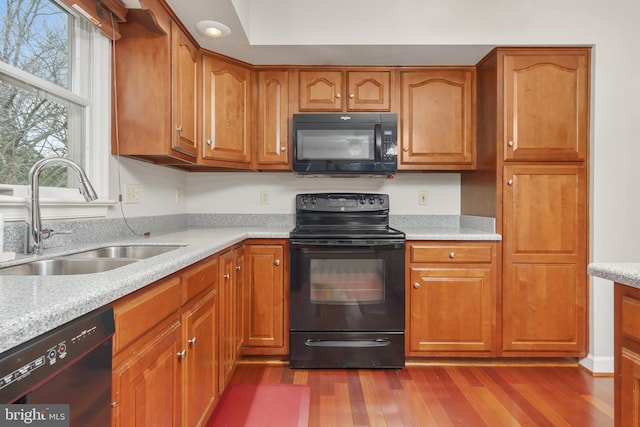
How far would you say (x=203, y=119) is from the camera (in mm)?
2146

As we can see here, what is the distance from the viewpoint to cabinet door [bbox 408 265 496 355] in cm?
214

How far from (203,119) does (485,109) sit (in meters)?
1.88

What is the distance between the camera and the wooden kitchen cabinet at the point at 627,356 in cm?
87

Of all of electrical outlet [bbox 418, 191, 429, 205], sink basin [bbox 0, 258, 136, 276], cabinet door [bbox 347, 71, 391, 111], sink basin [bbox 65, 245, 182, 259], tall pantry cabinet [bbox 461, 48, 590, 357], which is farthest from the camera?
electrical outlet [bbox 418, 191, 429, 205]

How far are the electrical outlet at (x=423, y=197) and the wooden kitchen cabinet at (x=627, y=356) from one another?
1775mm

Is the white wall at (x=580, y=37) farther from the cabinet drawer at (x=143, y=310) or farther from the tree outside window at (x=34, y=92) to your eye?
the cabinet drawer at (x=143, y=310)

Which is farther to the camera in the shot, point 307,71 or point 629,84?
point 307,71

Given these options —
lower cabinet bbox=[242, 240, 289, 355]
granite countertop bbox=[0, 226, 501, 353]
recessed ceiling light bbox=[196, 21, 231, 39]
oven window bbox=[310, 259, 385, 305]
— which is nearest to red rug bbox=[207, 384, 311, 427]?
lower cabinet bbox=[242, 240, 289, 355]

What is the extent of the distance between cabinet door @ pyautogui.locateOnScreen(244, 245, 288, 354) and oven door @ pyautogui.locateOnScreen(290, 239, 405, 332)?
0.31 ft

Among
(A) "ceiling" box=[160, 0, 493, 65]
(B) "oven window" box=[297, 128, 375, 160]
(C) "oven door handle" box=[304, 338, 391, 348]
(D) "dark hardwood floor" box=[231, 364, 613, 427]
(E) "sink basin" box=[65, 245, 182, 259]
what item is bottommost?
(D) "dark hardwood floor" box=[231, 364, 613, 427]

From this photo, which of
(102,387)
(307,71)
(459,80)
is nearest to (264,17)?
(307,71)

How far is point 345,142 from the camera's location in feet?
7.61

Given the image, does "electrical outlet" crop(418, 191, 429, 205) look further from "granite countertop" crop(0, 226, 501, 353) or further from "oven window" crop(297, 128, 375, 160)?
"granite countertop" crop(0, 226, 501, 353)

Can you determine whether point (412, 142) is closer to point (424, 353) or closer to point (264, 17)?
point (264, 17)
